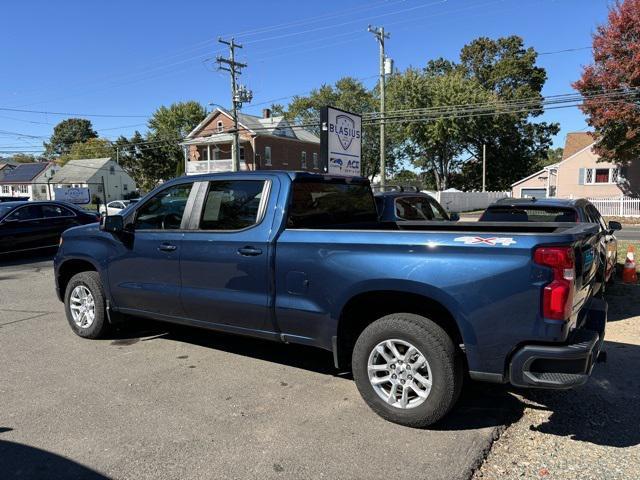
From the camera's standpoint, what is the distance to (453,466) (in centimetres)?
313

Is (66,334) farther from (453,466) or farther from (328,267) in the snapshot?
(453,466)

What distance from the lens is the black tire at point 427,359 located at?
3439 millimetres

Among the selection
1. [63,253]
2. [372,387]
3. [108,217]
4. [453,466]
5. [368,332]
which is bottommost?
[453,466]

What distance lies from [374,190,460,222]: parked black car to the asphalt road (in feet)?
11.0

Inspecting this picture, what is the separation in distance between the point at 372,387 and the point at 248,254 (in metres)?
1.50

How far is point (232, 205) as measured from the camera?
465 centimetres

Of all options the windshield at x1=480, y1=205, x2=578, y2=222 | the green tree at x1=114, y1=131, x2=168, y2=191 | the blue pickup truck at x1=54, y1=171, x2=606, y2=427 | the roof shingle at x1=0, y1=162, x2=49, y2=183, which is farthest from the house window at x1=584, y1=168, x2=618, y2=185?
the roof shingle at x1=0, y1=162, x2=49, y2=183

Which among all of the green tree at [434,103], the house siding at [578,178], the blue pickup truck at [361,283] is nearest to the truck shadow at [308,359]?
the blue pickup truck at [361,283]

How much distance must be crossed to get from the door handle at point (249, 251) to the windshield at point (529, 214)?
3.86 metres

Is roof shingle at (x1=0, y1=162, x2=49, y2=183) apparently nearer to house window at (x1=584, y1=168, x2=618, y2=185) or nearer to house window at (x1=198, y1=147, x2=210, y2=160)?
house window at (x1=198, y1=147, x2=210, y2=160)

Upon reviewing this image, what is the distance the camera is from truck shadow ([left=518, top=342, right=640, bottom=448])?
3555 mm

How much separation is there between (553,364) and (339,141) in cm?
1037

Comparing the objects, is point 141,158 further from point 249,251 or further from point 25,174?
point 249,251

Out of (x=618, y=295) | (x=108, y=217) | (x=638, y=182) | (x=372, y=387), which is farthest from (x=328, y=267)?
(x=638, y=182)
